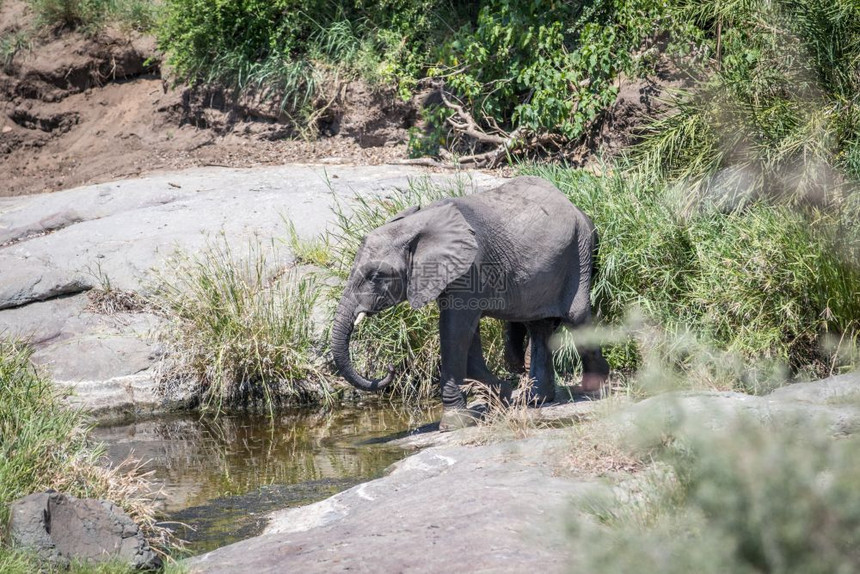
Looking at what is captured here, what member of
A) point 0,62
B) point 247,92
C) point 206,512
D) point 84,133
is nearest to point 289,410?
point 206,512

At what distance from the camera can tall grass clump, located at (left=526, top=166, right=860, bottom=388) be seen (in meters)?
7.62

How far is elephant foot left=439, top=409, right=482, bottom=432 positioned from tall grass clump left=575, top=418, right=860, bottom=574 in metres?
3.49

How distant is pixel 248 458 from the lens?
7.54 m

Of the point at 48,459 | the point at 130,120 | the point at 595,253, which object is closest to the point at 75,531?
the point at 48,459

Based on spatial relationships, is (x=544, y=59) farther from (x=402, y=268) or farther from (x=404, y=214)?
(x=402, y=268)

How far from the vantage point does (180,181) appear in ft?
43.5

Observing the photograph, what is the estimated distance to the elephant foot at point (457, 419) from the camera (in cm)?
727

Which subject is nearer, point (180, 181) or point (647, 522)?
point (647, 522)

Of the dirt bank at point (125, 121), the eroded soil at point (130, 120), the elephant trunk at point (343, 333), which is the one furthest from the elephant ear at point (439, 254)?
the dirt bank at point (125, 121)

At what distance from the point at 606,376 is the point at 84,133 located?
11.9 meters

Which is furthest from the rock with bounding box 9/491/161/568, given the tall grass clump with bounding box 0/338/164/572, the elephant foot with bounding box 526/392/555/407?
the elephant foot with bounding box 526/392/555/407

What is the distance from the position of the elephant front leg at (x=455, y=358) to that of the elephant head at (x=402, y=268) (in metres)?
0.28

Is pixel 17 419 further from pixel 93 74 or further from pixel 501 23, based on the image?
pixel 93 74

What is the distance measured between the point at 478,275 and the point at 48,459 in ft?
10.3
